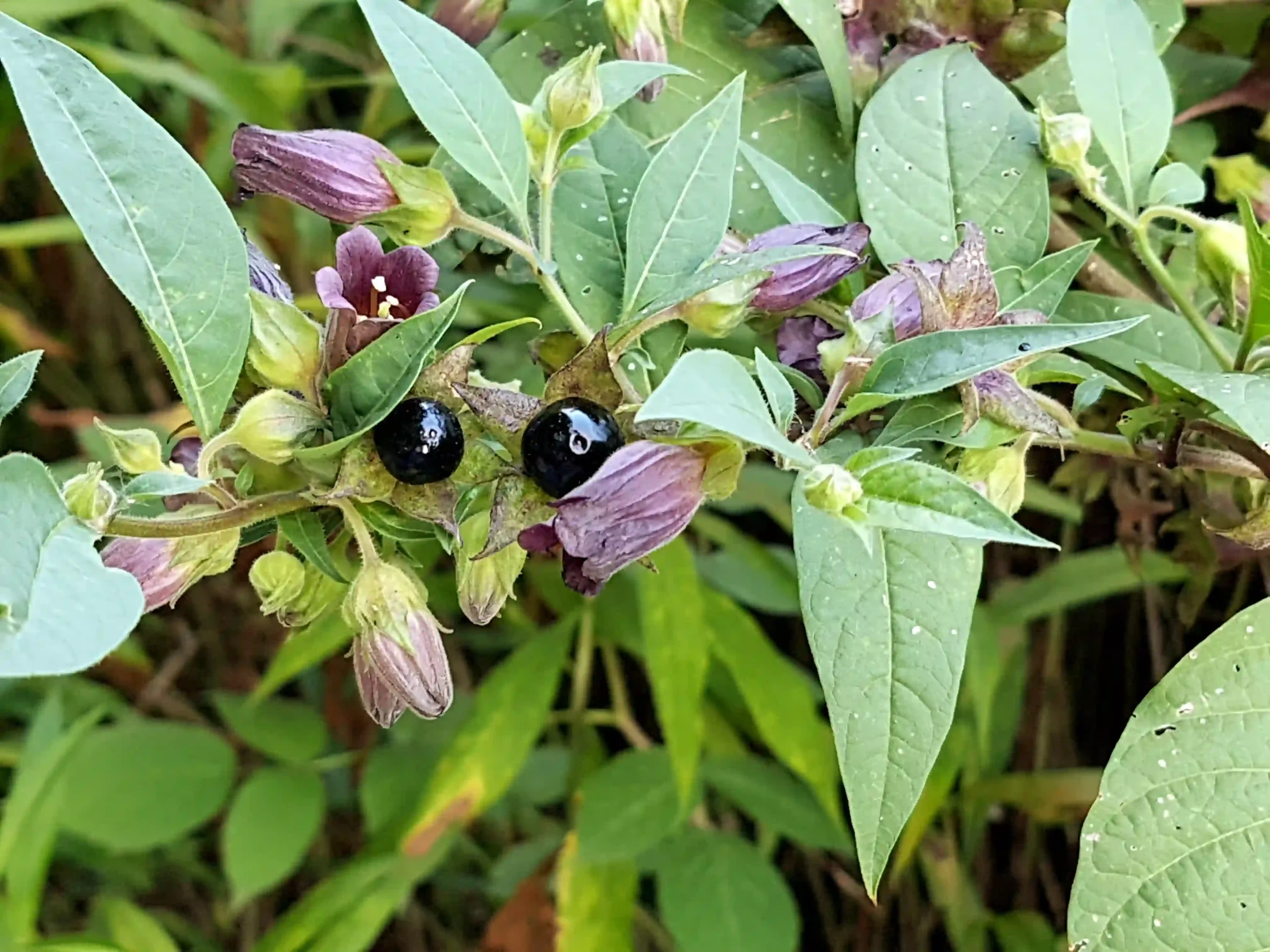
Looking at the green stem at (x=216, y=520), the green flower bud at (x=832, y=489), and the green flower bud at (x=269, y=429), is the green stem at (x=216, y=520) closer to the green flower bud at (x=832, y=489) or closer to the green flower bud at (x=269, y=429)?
the green flower bud at (x=269, y=429)

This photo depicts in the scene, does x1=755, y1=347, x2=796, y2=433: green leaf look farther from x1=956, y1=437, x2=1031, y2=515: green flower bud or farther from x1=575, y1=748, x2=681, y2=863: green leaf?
x1=575, y1=748, x2=681, y2=863: green leaf

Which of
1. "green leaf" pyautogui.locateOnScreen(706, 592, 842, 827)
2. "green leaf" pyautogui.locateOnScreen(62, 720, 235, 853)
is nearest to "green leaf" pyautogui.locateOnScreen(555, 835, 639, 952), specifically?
"green leaf" pyautogui.locateOnScreen(706, 592, 842, 827)

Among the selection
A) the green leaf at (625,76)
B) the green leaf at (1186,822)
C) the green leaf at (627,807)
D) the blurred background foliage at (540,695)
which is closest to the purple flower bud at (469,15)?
the blurred background foliage at (540,695)

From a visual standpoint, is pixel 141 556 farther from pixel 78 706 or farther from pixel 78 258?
pixel 78 258

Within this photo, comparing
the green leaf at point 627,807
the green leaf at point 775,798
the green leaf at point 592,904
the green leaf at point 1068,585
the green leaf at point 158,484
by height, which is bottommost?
the green leaf at point 592,904

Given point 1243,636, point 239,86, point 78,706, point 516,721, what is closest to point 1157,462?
point 1243,636
